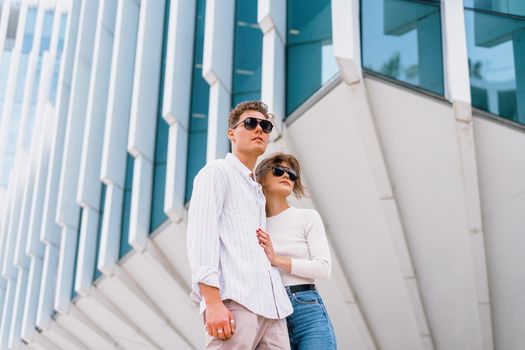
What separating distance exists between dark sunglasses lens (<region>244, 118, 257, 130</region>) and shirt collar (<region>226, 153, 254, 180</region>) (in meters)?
0.15

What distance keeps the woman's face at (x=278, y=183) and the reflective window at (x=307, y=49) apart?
242 inches

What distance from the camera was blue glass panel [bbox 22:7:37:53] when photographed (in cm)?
3859

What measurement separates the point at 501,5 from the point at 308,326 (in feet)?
24.8

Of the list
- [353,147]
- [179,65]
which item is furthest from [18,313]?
[353,147]

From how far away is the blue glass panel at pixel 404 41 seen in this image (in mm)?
9180

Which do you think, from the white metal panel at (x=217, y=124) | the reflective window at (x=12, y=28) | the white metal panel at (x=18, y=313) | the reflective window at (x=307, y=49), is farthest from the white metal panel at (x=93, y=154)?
the reflective window at (x=12, y=28)

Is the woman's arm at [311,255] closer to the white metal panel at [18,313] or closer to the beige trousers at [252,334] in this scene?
the beige trousers at [252,334]

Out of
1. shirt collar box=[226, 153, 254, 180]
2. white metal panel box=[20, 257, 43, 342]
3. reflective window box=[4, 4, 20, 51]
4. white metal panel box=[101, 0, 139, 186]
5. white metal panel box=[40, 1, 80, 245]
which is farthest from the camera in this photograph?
reflective window box=[4, 4, 20, 51]

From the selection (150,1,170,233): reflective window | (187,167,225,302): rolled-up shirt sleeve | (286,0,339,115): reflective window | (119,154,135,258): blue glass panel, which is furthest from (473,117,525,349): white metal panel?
(119,154,135,258): blue glass panel

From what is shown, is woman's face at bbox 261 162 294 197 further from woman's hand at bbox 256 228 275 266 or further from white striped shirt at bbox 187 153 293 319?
woman's hand at bbox 256 228 275 266

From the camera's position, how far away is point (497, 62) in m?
9.45

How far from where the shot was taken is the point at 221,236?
3053 millimetres

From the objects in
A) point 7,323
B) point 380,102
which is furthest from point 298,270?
point 7,323

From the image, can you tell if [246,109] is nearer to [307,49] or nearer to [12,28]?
[307,49]
